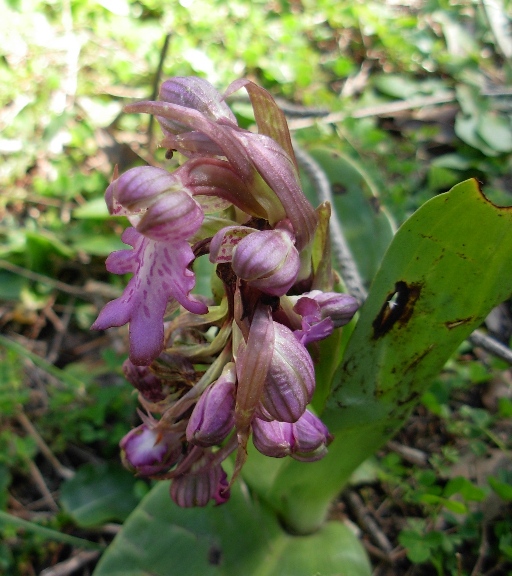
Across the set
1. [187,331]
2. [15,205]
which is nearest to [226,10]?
[15,205]

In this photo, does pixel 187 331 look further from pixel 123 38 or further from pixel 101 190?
pixel 123 38

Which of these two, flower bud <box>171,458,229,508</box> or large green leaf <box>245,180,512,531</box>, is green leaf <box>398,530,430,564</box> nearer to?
large green leaf <box>245,180,512,531</box>

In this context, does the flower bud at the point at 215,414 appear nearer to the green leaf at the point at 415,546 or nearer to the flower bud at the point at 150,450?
the flower bud at the point at 150,450

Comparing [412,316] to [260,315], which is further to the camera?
[412,316]

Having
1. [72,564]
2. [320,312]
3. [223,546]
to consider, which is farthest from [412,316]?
[72,564]

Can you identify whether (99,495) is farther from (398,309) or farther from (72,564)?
(398,309)

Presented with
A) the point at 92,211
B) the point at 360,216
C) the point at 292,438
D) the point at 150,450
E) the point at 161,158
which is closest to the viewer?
the point at 292,438
